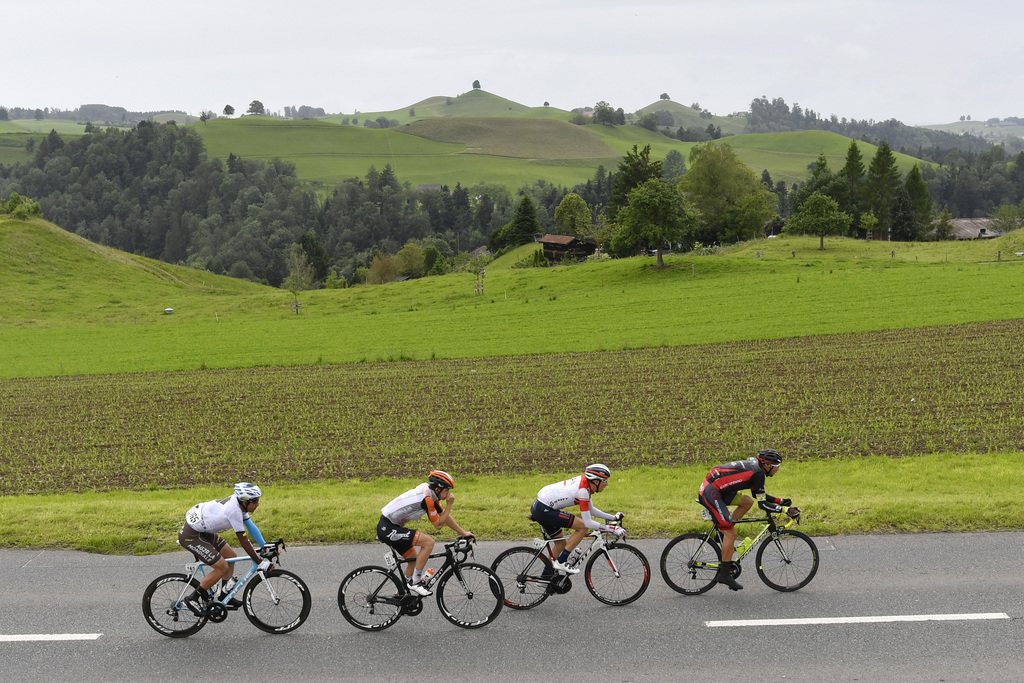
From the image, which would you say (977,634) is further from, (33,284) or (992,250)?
(33,284)

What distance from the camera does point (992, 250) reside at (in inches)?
2975

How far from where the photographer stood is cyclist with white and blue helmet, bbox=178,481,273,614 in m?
11.3

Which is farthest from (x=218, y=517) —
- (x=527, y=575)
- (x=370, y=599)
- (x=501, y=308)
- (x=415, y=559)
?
(x=501, y=308)

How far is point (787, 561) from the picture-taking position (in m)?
12.6

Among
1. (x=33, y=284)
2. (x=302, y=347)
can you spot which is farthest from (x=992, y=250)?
(x=33, y=284)

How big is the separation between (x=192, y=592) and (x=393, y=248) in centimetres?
15768

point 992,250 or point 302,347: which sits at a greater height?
point 992,250

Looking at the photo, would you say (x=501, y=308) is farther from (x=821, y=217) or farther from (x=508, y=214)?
(x=508, y=214)

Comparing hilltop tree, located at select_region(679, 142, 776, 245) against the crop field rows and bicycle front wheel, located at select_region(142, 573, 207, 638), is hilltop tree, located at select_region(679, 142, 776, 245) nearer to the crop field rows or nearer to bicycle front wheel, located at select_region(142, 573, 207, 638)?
the crop field rows

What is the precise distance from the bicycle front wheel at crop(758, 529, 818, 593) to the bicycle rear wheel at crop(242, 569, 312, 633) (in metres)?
7.01

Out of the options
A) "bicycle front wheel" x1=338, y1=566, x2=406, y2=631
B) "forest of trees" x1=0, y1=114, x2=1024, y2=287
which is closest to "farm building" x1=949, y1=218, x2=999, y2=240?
"forest of trees" x1=0, y1=114, x2=1024, y2=287

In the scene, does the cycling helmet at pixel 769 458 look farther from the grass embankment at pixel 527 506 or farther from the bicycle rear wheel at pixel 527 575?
the bicycle rear wheel at pixel 527 575

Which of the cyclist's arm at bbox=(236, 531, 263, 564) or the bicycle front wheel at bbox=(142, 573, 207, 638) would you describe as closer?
the cyclist's arm at bbox=(236, 531, 263, 564)

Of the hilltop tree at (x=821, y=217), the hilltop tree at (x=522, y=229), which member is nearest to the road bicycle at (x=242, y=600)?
the hilltop tree at (x=821, y=217)
